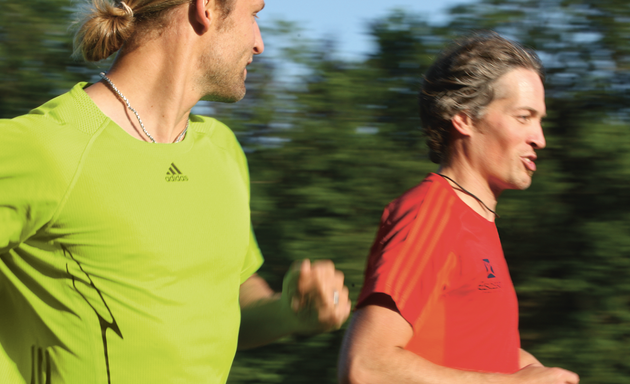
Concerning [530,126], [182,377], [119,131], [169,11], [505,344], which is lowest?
[505,344]

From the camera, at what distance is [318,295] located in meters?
1.70

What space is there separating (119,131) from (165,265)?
1.19 feet

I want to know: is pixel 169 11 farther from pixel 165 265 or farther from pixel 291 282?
pixel 291 282

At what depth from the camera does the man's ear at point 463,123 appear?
7.47 feet

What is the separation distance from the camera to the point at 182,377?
5.36 feet

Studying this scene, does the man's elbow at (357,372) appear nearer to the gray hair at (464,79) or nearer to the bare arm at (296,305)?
the bare arm at (296,305)

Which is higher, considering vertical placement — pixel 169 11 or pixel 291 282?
pixel 169 11

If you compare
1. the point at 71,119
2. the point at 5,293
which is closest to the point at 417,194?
the point at 71,119

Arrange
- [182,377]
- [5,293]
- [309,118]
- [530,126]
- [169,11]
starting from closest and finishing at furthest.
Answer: [5,293], [182,377], [169,11], [530,126], [309,118]

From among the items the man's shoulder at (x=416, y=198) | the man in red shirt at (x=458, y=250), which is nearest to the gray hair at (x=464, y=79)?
the man in red shirt at (x=458, y=250)

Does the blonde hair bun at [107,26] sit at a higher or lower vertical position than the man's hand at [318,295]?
higher

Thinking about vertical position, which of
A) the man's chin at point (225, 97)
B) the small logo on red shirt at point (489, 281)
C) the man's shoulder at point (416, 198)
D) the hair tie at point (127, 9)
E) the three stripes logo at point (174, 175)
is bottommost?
the small logo on red shirt at point (489, 281)

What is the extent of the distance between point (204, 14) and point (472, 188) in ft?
3.53

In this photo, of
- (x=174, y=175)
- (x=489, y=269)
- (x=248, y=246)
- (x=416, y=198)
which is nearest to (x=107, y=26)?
(x=174, y=175)
